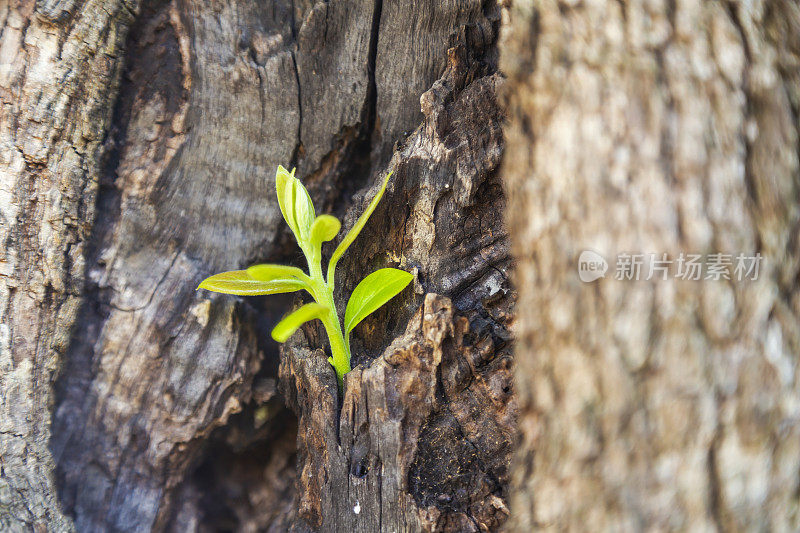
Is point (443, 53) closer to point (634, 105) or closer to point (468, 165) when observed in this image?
point (468, 165)

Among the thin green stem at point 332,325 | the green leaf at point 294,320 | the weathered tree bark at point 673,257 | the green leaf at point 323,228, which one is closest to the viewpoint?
the weathered tree bark at point 673,257

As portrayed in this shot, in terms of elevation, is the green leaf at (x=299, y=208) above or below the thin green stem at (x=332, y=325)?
above

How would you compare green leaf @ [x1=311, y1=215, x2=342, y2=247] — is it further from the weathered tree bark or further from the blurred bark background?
the weathered tree bark

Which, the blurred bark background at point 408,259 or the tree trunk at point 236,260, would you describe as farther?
the tree trunk at point 236,260

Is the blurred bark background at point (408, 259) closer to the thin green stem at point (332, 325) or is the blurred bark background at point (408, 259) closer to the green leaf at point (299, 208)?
the thin green stem at point (332, 325)

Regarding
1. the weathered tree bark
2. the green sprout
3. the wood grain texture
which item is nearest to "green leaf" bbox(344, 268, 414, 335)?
the green sprout

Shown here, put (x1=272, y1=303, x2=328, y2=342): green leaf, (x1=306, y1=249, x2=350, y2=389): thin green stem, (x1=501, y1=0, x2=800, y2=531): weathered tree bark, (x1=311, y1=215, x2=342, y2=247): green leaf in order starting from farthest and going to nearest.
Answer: (x1=306, y1=249, x2=350, y2=389): thin green stem < (x1=311, y1=215, x2=342, y2=247): green leaf < (x1=272, y1=303, x2=328, y2=342): green leaf < (x1=501, y1=0, x2=800, y2=531): weathered tree bark

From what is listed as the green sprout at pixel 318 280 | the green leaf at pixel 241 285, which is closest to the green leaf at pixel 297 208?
the green sprout at pixel 318 280
